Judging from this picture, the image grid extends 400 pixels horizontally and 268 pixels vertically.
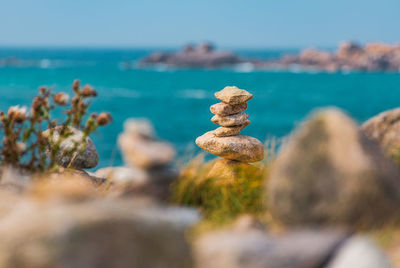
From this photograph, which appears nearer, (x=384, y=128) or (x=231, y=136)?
(x=384, y=128)

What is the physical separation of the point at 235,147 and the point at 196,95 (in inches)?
2331

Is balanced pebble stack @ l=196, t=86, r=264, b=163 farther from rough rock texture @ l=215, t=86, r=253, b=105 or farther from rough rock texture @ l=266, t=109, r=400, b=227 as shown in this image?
rough rock texture @ l=266, t=109, r=400, b=227

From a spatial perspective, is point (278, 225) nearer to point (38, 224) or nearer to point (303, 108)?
point (38, 224)

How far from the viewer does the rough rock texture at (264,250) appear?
307 centimetres

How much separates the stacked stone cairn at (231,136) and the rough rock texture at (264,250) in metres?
4.85

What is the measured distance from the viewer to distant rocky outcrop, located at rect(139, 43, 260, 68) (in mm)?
113688

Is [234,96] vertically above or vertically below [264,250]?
above

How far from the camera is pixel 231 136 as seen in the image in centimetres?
835

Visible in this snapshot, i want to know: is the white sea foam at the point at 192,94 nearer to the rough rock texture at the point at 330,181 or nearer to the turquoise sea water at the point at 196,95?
the turquoise sea water at the point at 196,95

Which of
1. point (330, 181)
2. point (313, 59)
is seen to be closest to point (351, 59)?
point (313, 59)

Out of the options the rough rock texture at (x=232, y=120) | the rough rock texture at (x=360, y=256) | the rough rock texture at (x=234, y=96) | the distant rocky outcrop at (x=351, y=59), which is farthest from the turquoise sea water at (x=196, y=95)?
the rough rock texture at (x=360, y=256)

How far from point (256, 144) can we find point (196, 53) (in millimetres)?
110631

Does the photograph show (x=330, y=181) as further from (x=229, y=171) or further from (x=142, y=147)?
(x=229, y=171)

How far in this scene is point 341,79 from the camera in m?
90.1
